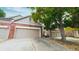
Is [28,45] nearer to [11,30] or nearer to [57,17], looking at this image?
[11,30]

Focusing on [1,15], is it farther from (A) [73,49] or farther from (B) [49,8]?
(A) [73,49]

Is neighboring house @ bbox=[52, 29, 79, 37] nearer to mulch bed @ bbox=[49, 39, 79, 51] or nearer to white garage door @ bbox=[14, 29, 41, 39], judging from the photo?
mulch bed @ bbox=[49, 39, 79, 51]

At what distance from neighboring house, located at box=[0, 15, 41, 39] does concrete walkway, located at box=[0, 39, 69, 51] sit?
Result: 62mm

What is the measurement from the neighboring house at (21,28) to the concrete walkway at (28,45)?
0.06 metres

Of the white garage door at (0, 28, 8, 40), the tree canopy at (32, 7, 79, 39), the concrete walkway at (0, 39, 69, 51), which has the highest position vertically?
the tree canopy at (32, 7, 79, 39)

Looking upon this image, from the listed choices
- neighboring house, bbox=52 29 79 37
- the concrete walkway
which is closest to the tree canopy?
neighboring house, bbox=52 29 79 37

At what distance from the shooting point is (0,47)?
7.66ft

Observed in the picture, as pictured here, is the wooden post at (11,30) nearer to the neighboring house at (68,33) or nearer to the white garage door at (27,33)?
the white garage door at (27,33)

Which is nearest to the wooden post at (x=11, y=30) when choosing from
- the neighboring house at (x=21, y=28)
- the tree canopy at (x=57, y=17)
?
the neighboring house at (x=21, y=28)

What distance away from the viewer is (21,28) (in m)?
2.41

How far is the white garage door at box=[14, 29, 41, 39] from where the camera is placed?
94.7 inches

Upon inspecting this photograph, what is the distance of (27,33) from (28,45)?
0.16 meters
